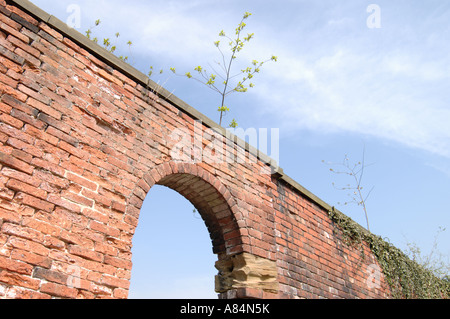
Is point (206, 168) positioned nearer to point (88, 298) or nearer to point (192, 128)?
point (192, 128)

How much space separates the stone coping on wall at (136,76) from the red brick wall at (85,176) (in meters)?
0.04

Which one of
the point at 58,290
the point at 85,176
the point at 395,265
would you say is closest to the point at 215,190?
the point at 85,176

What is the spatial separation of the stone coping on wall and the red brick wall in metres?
0.04

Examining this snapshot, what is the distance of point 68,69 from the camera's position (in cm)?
300

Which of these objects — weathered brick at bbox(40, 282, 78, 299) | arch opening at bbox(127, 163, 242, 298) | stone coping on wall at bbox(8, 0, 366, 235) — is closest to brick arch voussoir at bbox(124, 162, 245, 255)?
arch opening at bbox(127, 163, 242, 298)

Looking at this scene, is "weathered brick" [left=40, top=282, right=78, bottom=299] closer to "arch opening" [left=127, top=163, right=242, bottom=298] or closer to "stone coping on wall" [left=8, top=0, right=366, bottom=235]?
"arch opening" [left=127, top=163, right=242, bottom=298]

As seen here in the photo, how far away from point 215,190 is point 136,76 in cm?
155

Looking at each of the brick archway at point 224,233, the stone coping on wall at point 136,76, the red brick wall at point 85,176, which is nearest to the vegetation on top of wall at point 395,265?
the stone coping on wall at point 136,76

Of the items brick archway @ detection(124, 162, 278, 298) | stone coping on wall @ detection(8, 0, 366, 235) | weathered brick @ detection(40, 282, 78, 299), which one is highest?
stone coping on wall @ detection(8, 0, 366, 235)

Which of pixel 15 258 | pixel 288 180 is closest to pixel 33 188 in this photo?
pixel 15 258

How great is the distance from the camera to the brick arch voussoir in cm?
319

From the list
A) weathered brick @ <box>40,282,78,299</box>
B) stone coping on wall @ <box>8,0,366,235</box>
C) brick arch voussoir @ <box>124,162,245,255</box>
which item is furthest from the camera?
brick arch voussoir @ <box>124,162,245,255</box>

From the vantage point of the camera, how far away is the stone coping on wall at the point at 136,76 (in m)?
2.96

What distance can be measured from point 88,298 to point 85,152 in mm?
1187
